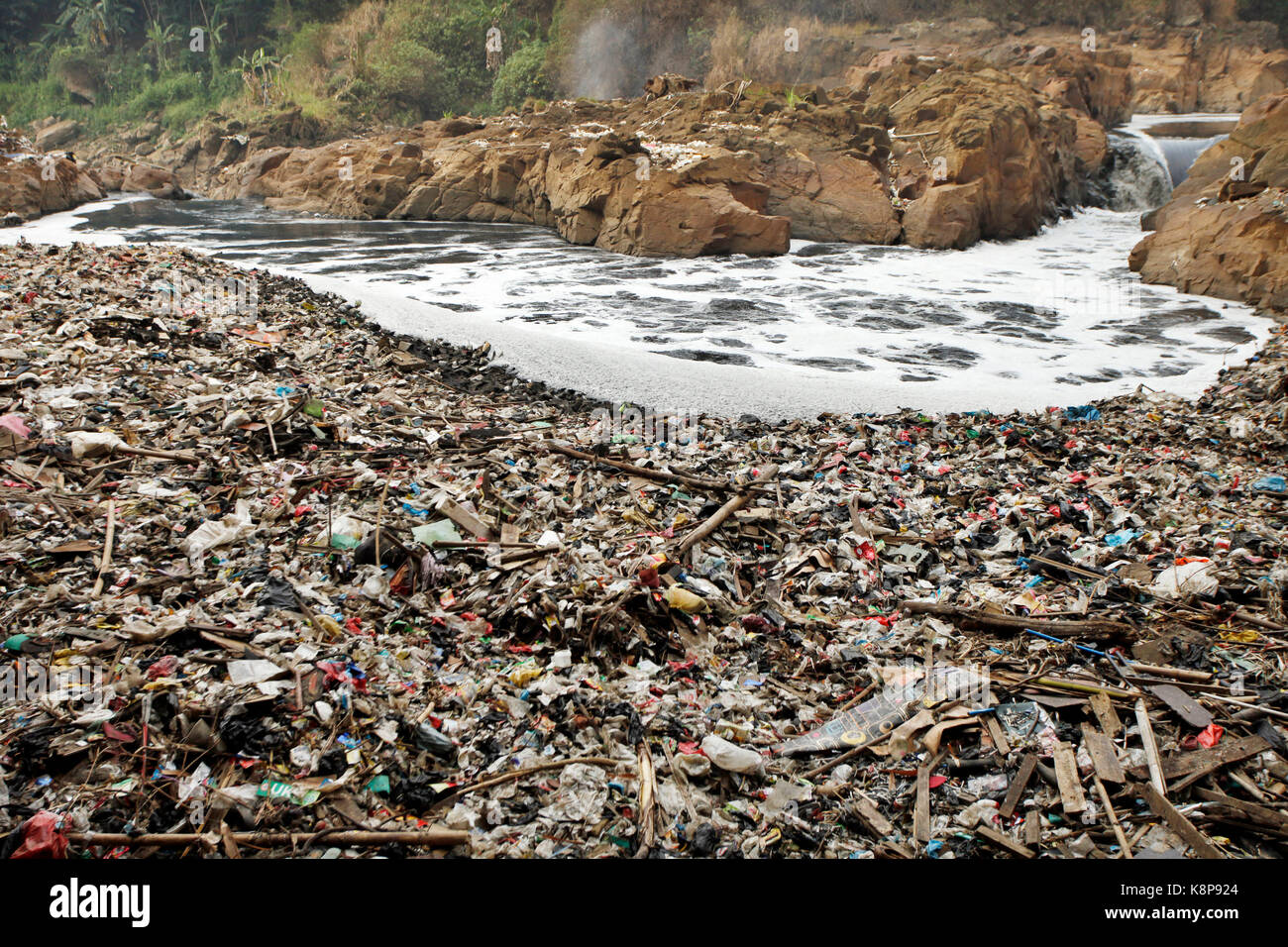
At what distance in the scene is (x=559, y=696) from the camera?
8.12 ft

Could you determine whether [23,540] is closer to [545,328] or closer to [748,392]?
[748,392]

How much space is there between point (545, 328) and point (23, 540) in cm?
564

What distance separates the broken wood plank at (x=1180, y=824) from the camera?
185cm

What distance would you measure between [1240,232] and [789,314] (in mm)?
5535

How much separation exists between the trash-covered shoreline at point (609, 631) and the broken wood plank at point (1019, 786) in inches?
0.5

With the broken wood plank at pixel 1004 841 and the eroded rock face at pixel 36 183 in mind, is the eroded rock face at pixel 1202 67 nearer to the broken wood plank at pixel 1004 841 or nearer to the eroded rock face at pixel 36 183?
the broken wood plank at pixel 1004 841

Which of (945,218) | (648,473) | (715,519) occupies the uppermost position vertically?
(945,218)

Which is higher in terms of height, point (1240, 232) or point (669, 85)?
point (669, 85)

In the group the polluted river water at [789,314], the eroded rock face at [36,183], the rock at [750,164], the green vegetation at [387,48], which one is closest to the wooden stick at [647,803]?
the polluted river water at [789,314]

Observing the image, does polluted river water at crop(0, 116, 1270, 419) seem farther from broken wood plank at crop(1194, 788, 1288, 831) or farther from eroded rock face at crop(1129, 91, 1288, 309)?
broken wood plank at crop(1194, 788, 1288, 831)

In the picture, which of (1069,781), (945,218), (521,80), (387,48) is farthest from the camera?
(387,48)

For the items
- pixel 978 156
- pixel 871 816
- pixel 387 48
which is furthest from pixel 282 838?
pixel 387 48

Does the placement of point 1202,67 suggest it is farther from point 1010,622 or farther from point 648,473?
point 1010,622

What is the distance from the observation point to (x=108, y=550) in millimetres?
2977
